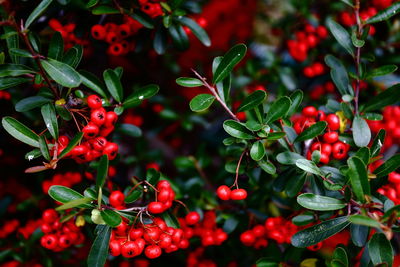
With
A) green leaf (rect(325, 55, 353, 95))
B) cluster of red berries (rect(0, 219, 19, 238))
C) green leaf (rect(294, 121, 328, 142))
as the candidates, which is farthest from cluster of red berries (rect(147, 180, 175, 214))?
cluster of red berries (rect(0, 219, 19, 238))

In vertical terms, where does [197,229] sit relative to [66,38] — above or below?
below

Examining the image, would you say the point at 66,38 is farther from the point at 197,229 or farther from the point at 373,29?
the point at 373,29

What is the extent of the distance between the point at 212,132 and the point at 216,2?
4.89ft

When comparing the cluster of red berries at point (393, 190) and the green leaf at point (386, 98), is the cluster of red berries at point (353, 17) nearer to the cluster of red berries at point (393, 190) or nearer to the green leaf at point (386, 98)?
the green leaf at point (386, 98)

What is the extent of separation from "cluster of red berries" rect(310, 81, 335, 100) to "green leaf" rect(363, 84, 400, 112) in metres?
0.92

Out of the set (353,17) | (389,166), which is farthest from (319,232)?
(353,17)

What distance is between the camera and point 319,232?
127 centimetres

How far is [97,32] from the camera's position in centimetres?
160

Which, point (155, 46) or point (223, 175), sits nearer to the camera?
point (155, 46)

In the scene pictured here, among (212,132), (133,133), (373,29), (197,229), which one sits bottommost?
(212,132)

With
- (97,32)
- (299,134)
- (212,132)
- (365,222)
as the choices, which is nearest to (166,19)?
(97,32)

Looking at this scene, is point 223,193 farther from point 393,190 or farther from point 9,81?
point 9,81

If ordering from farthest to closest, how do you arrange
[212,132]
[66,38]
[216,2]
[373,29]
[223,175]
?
1. [216,2]
2. [212,132]
3. [373,29]
4. [223,175]
5. [66,38]

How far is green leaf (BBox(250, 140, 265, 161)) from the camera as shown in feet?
4.18
